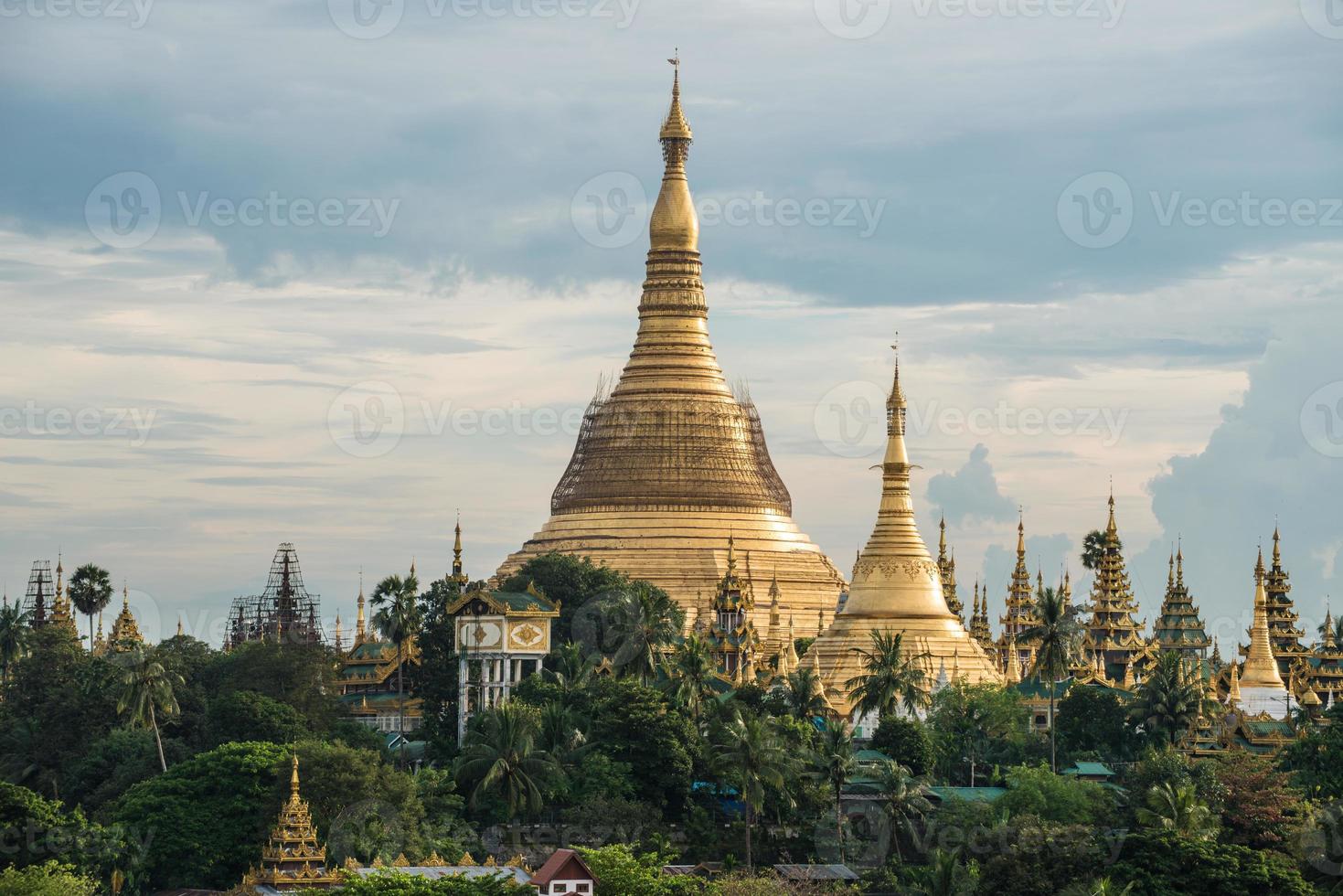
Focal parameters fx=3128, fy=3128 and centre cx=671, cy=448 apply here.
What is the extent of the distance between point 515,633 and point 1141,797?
26736 mm

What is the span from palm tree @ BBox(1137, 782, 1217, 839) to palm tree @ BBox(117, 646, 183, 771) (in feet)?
115

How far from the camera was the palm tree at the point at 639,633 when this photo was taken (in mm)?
114688

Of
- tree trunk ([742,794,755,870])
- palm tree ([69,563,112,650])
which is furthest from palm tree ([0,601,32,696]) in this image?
tree trunk ([742,794,755,870])

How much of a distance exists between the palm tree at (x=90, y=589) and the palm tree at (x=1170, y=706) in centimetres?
5902

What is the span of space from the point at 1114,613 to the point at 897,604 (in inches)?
1363

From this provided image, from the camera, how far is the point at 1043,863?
8950 cm

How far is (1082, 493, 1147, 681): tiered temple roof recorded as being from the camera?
532 ft

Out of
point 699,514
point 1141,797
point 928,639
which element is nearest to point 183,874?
point 1141,797

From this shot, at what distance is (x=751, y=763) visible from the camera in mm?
98312

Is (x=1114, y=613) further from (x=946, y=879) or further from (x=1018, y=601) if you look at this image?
(x=946, y=879)

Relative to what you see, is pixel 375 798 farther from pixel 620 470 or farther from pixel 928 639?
pixel 620 470

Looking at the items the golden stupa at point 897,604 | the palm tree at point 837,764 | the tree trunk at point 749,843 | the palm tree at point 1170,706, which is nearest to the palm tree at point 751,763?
the tree trunk at point 749,843

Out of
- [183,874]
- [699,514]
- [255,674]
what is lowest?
[183,874]

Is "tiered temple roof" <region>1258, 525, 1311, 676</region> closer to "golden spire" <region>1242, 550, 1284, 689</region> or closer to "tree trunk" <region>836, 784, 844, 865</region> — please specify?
"golden spire" <region>1242, 550, 1284, 689</region>
